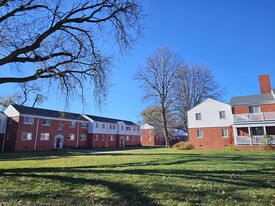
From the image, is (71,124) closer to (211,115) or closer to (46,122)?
(46,122)

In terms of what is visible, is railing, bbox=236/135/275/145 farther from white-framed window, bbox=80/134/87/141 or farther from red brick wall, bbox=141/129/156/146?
red brick wall, bbox=141/129/156/146

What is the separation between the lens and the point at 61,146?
4050 centimetres

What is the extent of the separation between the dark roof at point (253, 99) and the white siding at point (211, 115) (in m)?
1.53

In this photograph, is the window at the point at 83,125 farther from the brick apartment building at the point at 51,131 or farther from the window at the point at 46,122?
the window at the point at 46,122

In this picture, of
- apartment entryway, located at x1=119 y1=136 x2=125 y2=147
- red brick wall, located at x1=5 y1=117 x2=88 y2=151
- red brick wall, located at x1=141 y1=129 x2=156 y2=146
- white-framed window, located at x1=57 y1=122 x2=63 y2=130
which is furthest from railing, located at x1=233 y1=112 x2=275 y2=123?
red brick wall, located at x1=141 y1=129 x2=156 y2=146

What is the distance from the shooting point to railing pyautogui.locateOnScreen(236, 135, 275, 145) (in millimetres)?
26453

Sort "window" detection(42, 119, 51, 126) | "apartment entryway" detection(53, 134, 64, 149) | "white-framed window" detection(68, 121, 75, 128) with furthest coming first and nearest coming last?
"white-framed window" detection(68, 121, 75, 128)
"apartment entryway" detection(53, 134, 64, 149)
"window" detection(42, 119, 51, 126)

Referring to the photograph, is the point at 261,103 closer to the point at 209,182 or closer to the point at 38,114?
the point at 209,182

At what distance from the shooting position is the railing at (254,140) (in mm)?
26453

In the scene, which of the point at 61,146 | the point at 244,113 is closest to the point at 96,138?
the point at 61,146

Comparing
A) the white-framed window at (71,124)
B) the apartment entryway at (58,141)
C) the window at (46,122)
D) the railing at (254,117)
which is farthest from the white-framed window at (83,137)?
the railing at (254,117)

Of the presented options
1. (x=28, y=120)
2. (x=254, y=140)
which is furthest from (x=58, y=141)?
(x=254, y=140)

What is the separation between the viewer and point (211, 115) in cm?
3275

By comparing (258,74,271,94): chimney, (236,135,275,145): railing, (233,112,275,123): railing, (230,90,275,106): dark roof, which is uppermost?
(258,74,271,94): chimney
